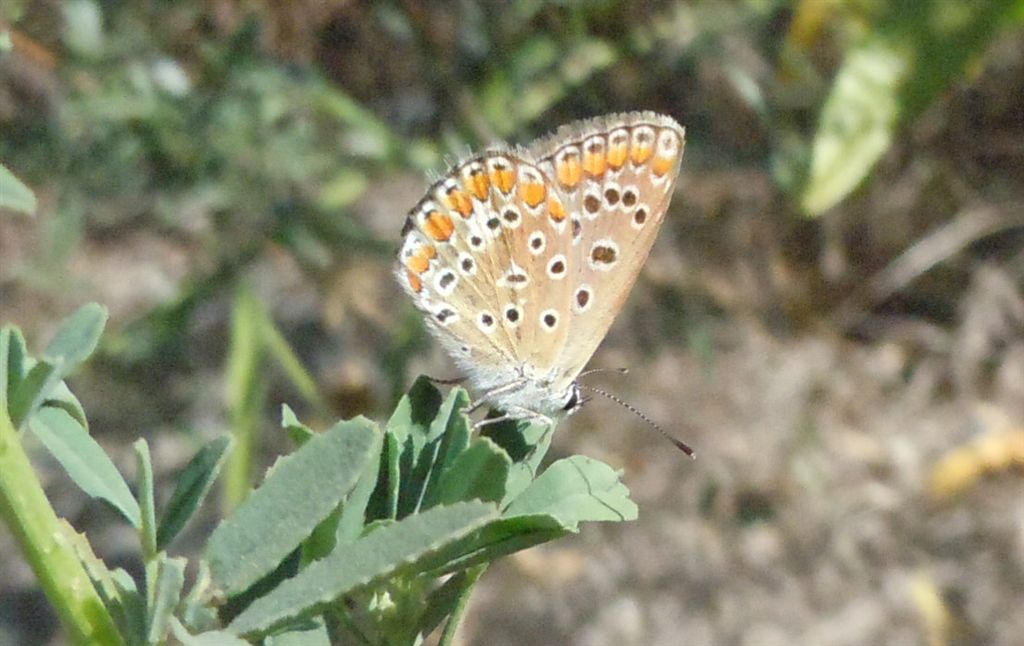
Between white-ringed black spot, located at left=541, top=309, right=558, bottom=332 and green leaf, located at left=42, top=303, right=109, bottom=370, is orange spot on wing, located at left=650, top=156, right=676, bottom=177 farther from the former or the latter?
green leaf, located at left=42, top=303, right=109, bottom=370

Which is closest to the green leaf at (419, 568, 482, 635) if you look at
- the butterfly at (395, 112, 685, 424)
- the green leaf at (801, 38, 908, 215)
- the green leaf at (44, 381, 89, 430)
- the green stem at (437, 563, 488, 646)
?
the green stem at (437, 563, 488, 646)

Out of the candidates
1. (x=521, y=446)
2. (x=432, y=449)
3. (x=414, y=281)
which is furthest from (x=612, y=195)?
(x=432, y=449)

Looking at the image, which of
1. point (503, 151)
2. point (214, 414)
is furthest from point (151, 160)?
point (503, 151)

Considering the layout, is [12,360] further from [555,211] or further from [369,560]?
[555,211]

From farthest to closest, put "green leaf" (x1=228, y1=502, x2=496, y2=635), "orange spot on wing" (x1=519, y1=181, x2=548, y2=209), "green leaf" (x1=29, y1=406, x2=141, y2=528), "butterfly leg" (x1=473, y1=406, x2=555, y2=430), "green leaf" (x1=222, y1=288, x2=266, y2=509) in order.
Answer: "green leaf" (x1=222, y1=288, x2=266, y2=509), "orange spot on wing" (x1=519, y1=181, x2=548, y2=209), "butterfly leg" (x1=473, y1=406, x2=555, y2=430), "green leaf" (x1=29, y1=406, x2=141, y2=528), "green leaf" (x1=228, y1=502, x2=496, y2=635)

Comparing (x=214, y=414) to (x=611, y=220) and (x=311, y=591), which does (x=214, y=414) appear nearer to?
(x=611, y=220)
